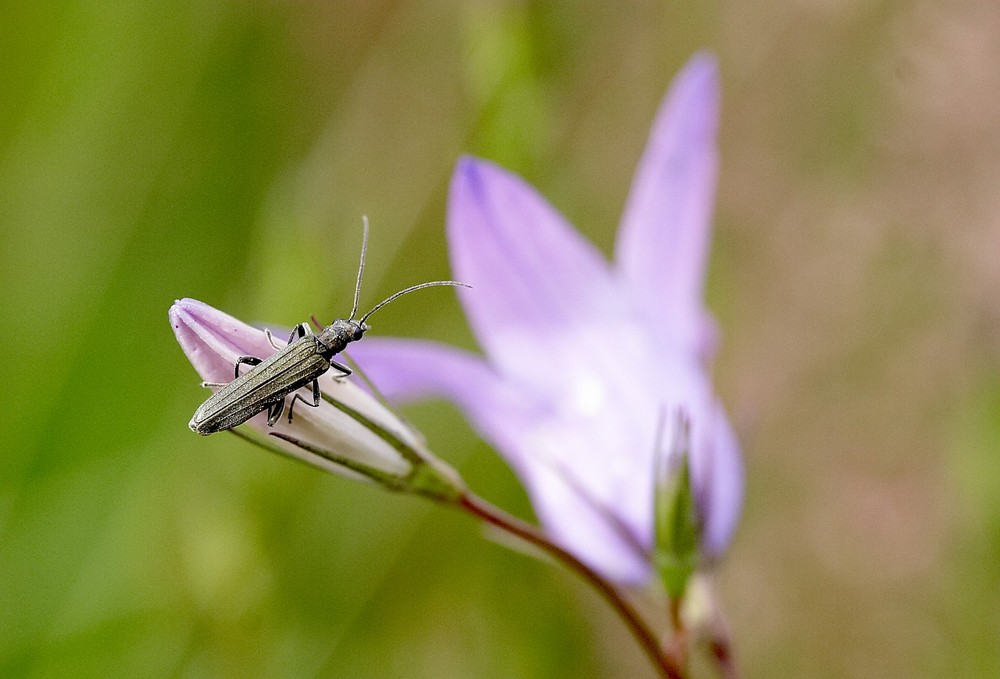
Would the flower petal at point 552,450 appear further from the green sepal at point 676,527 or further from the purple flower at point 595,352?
the green sepal at point 676,527

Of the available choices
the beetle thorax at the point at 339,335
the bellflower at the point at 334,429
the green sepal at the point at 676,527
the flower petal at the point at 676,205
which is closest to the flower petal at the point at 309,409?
the bellflower at the point at 334,429

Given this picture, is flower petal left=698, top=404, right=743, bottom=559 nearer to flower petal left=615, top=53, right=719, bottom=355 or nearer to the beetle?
flower petal left=615, top=53, right=719, bottom=355

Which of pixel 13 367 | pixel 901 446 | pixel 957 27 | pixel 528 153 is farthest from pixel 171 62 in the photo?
pixel 901 446

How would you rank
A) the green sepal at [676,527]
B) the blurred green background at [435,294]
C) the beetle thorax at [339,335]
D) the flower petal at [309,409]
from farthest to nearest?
the blurred green background at [435,294] < the beetle thorax at [339,335] < the green sepal at [676,527] < the flower petal at [309,409]

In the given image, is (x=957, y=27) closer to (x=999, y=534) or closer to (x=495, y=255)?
(x=999, y=534)

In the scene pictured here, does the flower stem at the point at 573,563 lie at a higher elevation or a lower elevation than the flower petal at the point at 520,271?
lower

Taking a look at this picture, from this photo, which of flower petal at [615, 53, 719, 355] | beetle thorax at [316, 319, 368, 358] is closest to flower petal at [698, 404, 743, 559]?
flower petal at [615, 53, 719, 355]
